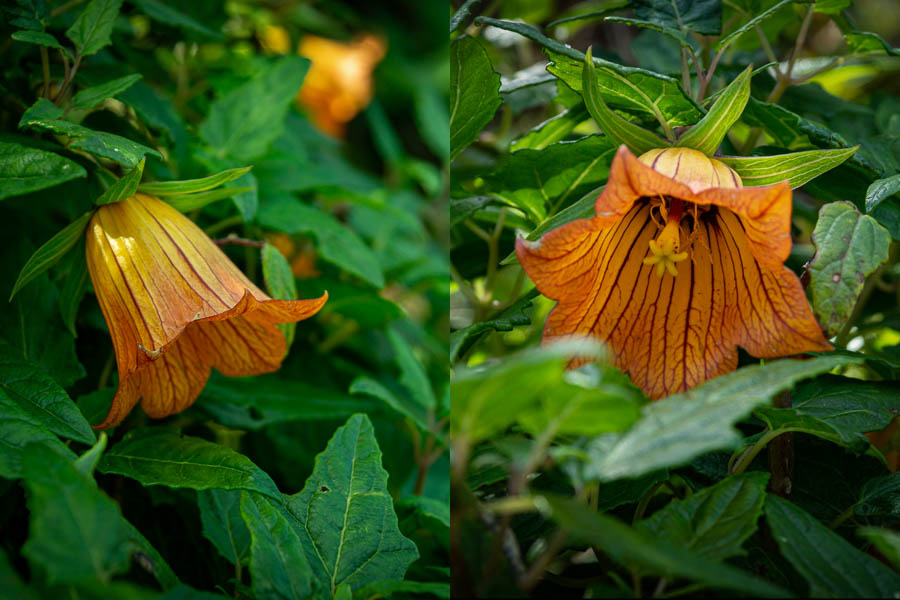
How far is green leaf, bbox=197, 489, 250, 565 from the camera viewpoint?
2.03ft

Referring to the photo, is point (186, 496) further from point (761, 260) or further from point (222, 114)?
point (761, 260)

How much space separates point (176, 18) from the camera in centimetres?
87

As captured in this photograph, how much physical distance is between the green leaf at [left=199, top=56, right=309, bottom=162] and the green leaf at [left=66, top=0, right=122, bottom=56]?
19cm

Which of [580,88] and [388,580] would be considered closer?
[388,580]

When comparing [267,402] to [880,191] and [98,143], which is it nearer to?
[98,143]

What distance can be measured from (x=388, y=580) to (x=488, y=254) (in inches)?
19.2

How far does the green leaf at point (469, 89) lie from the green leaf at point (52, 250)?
1.11ft

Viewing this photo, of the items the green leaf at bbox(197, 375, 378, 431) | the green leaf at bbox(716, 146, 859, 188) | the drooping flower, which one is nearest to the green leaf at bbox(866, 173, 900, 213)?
the green leaf at bbox(716, 146, 859, 188)

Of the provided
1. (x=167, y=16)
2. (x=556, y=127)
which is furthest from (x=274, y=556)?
(x=167, y=16)

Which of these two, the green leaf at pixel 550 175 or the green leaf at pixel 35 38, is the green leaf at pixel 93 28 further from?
the green leaf at pixel 550 175

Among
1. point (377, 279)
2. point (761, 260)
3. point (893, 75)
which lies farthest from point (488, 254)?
point (893, 75)

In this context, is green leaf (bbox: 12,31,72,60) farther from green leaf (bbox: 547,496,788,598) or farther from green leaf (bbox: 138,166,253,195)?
green leaf (bbox: 547,496,788,598)

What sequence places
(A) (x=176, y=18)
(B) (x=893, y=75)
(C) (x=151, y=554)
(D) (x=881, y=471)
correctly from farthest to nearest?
(B) (x=893, y=75) < (A) (x=176, y=18) < (D) (x=881, y=471) < (C) (x=151, y=554)

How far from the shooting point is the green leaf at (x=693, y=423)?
1.16 ft
